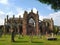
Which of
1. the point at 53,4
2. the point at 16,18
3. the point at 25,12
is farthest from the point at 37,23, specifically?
the point at 53,4

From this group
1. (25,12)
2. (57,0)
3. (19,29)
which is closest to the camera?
(57,0)

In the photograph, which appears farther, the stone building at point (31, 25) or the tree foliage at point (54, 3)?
the stone building at point (31, 25)

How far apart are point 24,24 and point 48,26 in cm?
1795

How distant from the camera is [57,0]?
63.0 ft

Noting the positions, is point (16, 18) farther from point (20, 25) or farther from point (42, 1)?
point (42, 1)

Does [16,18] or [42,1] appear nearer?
[42,1]

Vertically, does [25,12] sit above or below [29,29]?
above

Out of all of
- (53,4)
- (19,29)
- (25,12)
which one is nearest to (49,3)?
(53,4)

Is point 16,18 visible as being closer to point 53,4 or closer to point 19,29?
point 19,29

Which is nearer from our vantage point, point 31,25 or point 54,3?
point 54,3

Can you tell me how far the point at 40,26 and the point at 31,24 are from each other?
18.7 ft

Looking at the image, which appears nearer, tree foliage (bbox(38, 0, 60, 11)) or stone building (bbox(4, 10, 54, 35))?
tree foliage (bbox(38, 0, 60, 11))

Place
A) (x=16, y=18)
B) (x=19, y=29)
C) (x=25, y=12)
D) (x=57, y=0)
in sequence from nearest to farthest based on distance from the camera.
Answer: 1. (x=57, y=0)
2. (x=25, y=12)
3. (x=19, y=29)
4. (x=16, y=18)

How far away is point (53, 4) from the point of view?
64.9ft
